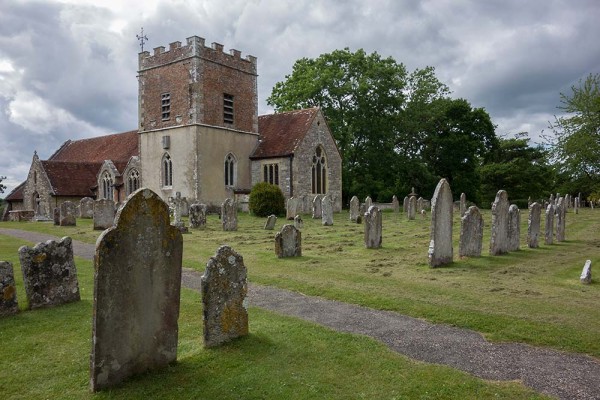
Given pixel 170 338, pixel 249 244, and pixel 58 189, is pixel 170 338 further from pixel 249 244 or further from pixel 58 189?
pixel 58 189

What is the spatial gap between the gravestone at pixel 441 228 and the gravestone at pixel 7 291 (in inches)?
329

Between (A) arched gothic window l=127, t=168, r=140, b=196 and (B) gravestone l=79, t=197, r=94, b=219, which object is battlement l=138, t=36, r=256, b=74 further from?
(B) gravestone l=79, t=197, r=94, b=219

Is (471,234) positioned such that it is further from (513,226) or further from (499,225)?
(513,226)

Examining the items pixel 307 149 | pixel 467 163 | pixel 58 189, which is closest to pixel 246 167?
pixel 307 149

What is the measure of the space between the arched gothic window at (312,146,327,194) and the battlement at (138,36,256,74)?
7999 millimetres

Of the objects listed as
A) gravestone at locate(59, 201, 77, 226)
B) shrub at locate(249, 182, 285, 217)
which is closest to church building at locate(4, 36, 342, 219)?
shrub at locate(249, 182, 285, 217)

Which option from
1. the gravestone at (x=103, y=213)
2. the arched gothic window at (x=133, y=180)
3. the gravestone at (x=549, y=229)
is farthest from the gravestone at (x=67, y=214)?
the gravestone at (x=549, y=229)

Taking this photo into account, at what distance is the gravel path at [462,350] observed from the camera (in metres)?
4.54

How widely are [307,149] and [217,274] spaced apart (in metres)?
26.2

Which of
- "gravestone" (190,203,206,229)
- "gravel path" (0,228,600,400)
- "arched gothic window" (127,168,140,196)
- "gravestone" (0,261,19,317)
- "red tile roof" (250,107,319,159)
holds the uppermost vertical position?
"red tile roof" (250,107,319,159)

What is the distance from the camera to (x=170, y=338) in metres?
4.86

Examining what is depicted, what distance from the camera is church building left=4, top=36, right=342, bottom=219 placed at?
29.6 metres

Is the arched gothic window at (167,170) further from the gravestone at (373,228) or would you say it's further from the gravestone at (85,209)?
the gravestone at (373,228)

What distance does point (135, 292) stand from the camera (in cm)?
454
